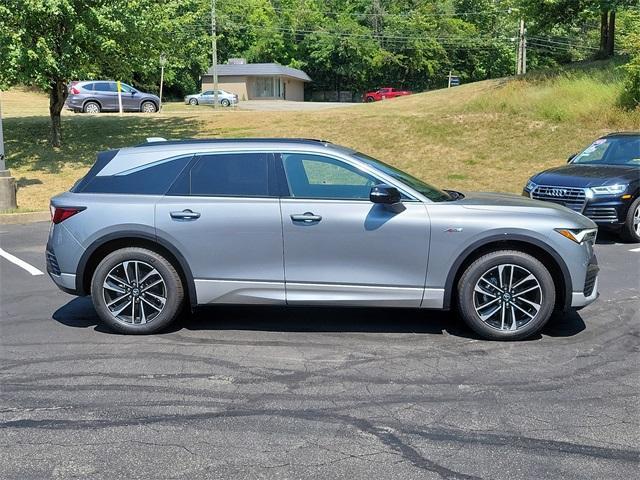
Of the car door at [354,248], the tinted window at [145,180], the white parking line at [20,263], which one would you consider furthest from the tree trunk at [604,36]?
the tinted window at [145,180]

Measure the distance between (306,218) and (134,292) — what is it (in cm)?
163

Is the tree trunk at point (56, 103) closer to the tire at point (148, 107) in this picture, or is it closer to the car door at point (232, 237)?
the tire at point (148, 107)

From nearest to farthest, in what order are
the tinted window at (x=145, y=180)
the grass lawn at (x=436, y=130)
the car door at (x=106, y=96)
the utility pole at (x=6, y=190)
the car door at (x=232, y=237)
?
the car door at (x=232, y=237), the tinted window at (x=145, y=180), the utility pole at (x=6, y=190), the grass lawn at (x=436, y=130), the car door at (x=106, y=96)

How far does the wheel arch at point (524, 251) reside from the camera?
5441 mm

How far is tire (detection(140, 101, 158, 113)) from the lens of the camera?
31750 millimetres

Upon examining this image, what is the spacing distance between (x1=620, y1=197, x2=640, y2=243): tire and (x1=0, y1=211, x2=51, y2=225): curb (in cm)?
1000

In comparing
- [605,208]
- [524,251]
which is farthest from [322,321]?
[605,208]

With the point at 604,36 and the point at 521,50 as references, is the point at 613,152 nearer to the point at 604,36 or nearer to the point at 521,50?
the point at 604,36

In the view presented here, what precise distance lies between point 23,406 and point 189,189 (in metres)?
2.26

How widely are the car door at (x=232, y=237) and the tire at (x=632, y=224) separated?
6416mm

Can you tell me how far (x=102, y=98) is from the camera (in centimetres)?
3130

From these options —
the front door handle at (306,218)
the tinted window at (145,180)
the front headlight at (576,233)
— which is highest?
the tinted window at (145,180)

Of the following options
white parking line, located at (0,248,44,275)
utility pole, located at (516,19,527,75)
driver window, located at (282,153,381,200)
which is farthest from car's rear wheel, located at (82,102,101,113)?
driver window, located at (282,153,381,200)

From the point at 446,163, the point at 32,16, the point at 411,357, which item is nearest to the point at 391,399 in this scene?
the point at 411,357
